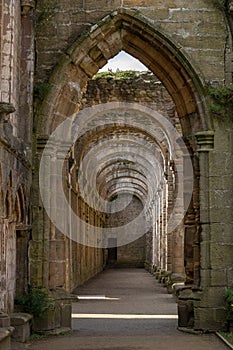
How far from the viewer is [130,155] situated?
29328 mm

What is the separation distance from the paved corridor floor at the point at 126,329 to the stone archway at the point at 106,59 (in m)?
1.03

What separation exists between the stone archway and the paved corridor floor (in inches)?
40.4

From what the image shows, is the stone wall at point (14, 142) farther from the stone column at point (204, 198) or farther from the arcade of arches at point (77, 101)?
the stone column at point (204, 198)

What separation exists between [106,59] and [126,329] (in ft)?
14.7

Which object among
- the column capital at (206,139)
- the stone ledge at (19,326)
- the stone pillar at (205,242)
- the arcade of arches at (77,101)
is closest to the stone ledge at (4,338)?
the stone ledge at (19,326)

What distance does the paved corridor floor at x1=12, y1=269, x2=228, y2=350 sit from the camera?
31.5ft

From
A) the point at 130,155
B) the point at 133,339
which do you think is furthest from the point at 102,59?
the point at 130,155

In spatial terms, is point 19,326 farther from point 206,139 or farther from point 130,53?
point 130,53

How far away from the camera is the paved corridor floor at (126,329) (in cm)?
961

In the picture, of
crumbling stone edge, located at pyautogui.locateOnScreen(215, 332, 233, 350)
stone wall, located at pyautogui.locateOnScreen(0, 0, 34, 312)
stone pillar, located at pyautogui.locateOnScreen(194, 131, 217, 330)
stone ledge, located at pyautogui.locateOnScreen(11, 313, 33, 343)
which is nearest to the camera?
stone wall, located at pyautogui.locateOnScreen(0, 0, 34, 312)

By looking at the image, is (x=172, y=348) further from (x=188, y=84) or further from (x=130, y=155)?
(x=130, y=155)

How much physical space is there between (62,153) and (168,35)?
2.58 m

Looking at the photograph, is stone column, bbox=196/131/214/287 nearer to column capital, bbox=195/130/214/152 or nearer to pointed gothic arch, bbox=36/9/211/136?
column capital, bbox=195/130/214/152

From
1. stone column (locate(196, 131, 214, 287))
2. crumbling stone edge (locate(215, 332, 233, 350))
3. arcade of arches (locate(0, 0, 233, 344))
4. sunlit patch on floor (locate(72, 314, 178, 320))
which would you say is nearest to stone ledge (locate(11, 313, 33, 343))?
arcade of arches (locate(0, 0, 233, 344))
